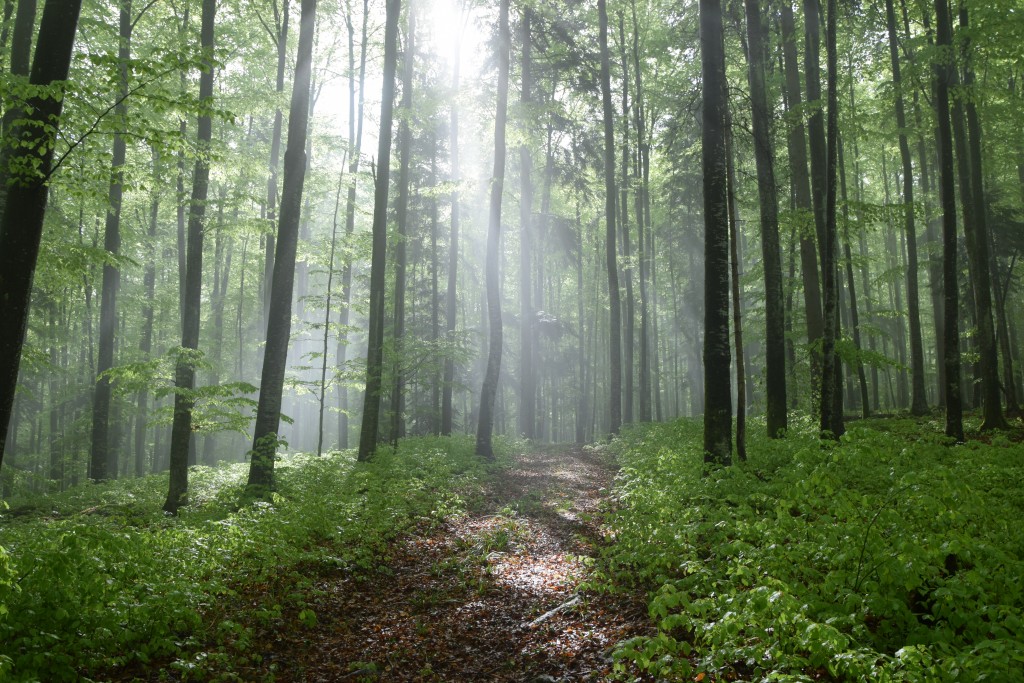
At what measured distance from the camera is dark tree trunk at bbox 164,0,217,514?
433 inches

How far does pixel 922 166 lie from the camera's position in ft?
71.4

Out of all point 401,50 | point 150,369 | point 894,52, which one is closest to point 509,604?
point 150,369

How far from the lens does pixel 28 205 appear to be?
5.62 metres

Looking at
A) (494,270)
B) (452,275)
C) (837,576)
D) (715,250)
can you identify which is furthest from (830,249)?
(452,275)

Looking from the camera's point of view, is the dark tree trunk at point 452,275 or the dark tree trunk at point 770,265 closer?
the dark tree trunk at point 770,265

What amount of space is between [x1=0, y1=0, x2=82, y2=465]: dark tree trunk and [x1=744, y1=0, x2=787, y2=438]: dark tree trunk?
36.2ft

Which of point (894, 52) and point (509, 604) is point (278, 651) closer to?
point (509, 604)

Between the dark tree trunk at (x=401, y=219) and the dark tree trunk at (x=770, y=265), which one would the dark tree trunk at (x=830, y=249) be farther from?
the dark tree trunk at (x=401, y=219)

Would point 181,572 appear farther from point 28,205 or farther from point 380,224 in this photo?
point 380,224

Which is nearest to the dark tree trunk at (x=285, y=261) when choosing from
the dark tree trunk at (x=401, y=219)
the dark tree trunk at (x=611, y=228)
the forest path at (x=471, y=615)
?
the forest path at (x=471, y=615)

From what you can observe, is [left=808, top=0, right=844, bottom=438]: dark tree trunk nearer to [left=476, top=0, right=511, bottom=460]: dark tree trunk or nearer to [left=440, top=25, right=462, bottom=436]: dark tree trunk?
[left=476, top=0, right=511, bottom=460]: dark tree trunk

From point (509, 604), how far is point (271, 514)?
3669mm

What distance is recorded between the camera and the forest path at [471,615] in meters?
4.88

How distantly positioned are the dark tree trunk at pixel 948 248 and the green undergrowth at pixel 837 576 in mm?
4211
